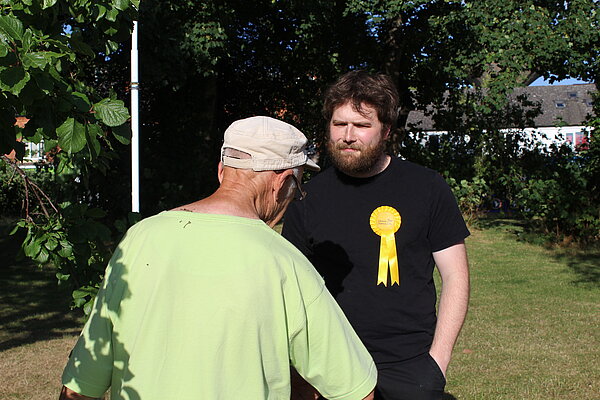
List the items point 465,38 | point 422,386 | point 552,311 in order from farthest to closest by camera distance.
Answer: point 465,38, point 552,311, point 422,386

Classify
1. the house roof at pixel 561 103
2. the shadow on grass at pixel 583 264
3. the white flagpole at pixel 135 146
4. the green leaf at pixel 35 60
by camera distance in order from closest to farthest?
the green leaf at pixel 35 60
the white flagpole at pixel 135 146
the shadow on grass at pixel 583 264
the house roof at pixel 561 103

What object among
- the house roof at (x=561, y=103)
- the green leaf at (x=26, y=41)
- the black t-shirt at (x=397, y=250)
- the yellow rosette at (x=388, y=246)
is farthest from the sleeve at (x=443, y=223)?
the house roof at (x=561, y=103)

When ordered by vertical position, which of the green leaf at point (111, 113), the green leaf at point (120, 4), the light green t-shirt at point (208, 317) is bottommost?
the light green t-shirt at point (208, 317)

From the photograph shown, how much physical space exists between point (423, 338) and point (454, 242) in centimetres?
40

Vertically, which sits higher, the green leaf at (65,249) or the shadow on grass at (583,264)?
the green leaf at (65,249)

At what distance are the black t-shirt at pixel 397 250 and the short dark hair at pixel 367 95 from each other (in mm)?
234

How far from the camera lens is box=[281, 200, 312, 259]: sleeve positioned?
2879mm

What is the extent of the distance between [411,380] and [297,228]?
0.77m

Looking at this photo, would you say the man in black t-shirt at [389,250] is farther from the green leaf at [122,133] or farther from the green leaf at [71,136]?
the green leaf at [71,136]

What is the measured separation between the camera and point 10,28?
7.14ft

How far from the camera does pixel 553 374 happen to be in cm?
632

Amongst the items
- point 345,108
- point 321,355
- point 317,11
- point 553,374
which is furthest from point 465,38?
point 321,355

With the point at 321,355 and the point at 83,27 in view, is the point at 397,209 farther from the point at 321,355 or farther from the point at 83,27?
the point at 83,27

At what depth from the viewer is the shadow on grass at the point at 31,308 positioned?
782 centimetres
